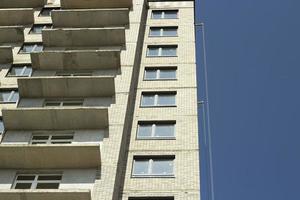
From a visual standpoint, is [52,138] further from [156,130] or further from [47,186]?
[156,130]

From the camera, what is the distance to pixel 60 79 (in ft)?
72.6

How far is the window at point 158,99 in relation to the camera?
74.7 ft

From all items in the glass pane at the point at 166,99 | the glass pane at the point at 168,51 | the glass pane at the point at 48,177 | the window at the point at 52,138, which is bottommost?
the glass pane at the point at 48,177

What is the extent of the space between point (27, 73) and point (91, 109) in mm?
6572

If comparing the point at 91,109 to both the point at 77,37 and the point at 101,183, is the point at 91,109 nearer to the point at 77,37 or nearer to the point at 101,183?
the point at 101,183

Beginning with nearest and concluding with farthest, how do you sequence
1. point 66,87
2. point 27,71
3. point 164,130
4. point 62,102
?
1. point 164,130
2. point 66,87
3. point 62,102
4. point 27,71

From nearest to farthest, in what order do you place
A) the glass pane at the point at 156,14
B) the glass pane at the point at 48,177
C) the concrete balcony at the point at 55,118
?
the glass pane at the point at 48,177 → the concrete balcony at the point at 55,118 → the glass pane at the point at 156,14

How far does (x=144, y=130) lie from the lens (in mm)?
21453

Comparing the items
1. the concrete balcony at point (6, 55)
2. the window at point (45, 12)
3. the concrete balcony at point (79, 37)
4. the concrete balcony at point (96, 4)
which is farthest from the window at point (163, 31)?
the concrete balcony at point (6, 55)

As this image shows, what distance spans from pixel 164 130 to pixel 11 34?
10.6 m

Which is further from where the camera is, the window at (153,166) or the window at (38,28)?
the window at (38,28)

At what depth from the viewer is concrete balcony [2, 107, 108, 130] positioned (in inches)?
784

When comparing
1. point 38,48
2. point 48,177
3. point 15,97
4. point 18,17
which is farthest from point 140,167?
point 18,17

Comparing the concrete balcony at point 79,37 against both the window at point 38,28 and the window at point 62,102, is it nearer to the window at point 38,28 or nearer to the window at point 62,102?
the window at point 38,28
